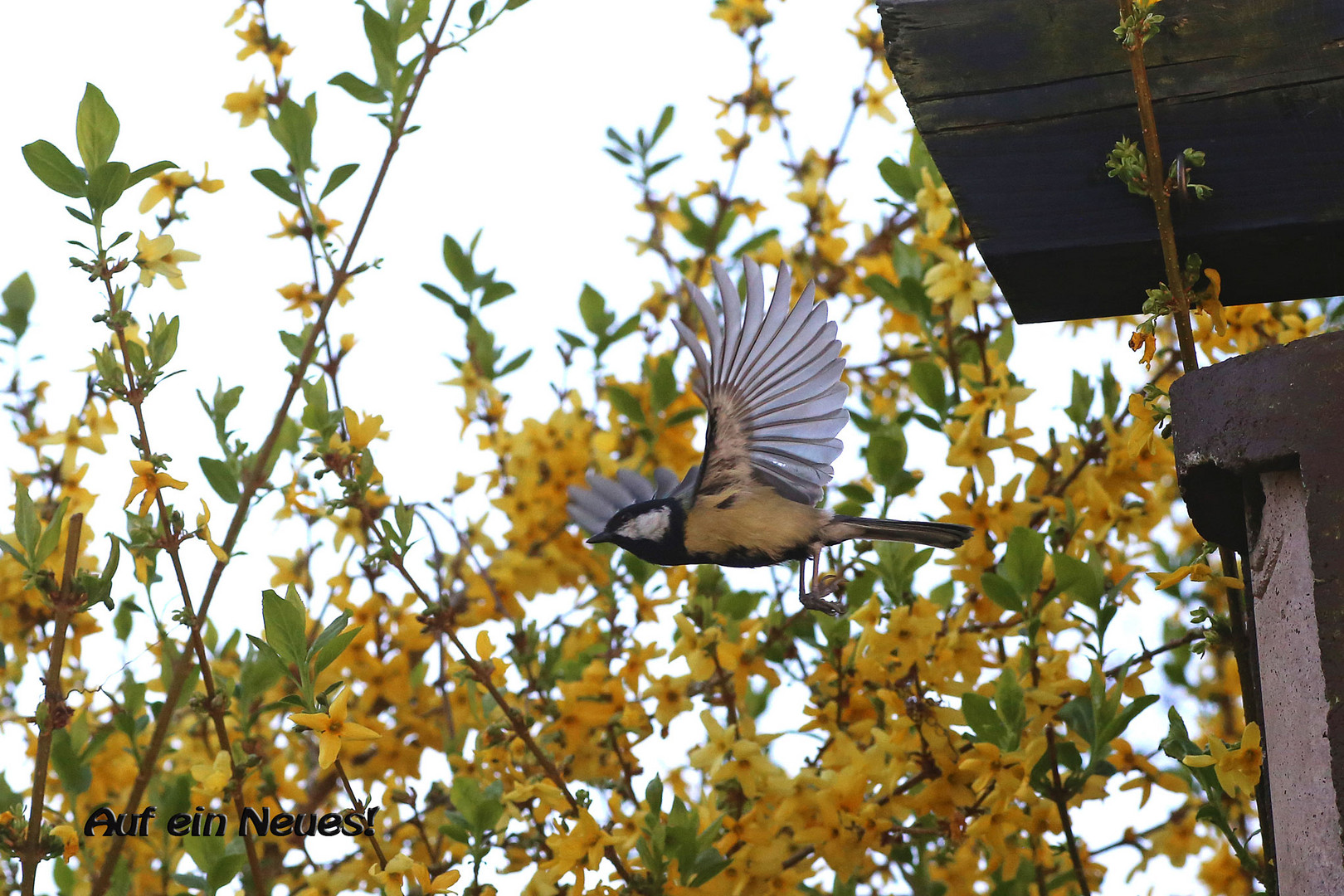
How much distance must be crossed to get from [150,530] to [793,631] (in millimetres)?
1193

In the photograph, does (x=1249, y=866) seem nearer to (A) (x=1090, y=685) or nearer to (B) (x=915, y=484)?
(A) (x=1090, y=685)

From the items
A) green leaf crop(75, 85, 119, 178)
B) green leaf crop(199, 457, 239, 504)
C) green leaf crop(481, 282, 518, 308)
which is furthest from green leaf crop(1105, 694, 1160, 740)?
green leaf crop(481, 282, 518, 308)

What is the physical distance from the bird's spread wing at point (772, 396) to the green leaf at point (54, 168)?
2.50ft

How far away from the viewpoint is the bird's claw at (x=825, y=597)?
150 centimetres

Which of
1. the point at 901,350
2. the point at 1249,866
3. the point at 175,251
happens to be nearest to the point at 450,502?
the point at 901,350

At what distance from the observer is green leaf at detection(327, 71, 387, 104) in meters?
1.93

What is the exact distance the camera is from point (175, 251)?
5.58 ft

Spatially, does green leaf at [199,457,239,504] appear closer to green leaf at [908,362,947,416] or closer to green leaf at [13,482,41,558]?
green leaf at [13,482,41,558]

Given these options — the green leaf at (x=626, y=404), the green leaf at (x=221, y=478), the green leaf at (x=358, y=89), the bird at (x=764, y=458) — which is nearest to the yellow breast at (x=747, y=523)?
the bird at (x=764, y=458)

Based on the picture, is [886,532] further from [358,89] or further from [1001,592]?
[358,89]

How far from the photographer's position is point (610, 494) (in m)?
2.15

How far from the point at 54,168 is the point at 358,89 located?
1.68ft

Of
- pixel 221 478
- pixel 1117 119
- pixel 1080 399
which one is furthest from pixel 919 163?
pixel 221 478

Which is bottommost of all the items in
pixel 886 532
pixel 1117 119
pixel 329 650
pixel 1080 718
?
pixel 329 650
